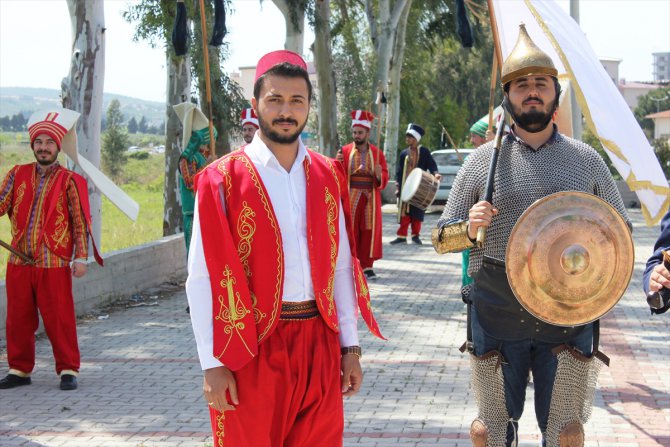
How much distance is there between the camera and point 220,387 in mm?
4070

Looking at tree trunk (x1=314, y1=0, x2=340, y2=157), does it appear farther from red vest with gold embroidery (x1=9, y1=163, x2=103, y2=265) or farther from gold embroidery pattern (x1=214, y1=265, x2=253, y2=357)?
gold embroidery pattern (x1=214, y1=265, x2=253, y2=357)

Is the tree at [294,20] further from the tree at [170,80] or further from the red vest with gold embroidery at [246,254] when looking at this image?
the red vest with gold embroidery at [246,254]

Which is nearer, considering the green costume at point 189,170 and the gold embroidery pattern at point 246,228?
the gold embroidery pattern at point 246,228

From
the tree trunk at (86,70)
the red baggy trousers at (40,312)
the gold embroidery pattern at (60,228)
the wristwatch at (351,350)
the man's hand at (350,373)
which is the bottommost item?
the red baggy trousers at (40,312)

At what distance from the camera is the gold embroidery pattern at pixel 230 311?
4.08 m

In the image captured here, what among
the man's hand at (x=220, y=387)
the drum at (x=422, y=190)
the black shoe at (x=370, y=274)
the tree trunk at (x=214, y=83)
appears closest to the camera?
the man's hand at (x=220, y=387)

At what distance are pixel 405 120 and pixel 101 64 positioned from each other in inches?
1416

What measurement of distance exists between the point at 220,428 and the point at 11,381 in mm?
4757

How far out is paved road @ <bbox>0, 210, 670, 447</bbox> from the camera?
6984 millimetres

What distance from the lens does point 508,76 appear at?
5004 mm

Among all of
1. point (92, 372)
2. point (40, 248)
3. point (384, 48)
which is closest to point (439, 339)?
point (92, 372)

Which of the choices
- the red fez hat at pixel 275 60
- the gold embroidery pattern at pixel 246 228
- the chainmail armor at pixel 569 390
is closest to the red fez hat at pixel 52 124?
the red fez hat at pixel 275 60

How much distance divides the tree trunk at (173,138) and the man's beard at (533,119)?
44.4ft

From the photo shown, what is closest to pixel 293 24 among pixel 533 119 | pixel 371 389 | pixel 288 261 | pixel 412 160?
pixel 412 160
